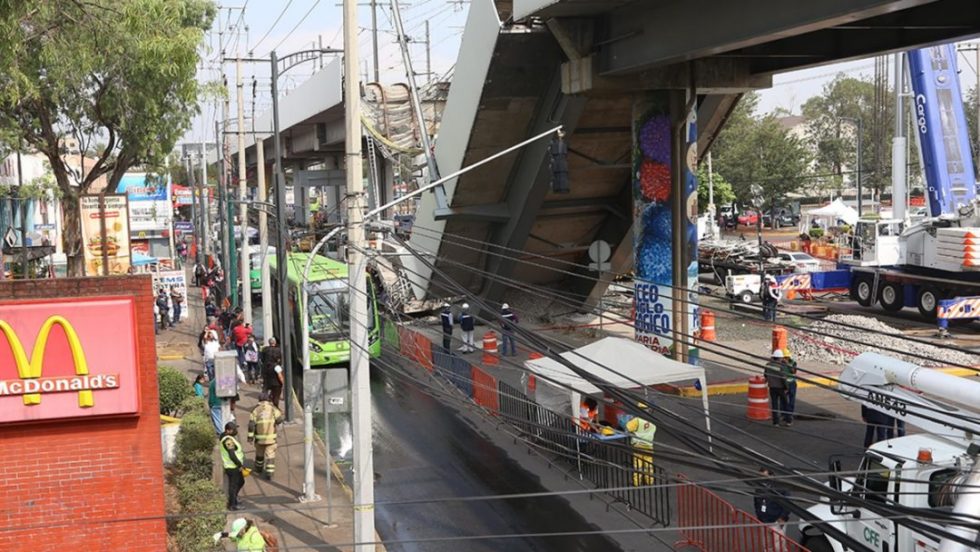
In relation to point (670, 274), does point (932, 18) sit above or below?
above

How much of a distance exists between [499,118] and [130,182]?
32.7 metres

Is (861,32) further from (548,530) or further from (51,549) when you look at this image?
(51,549)

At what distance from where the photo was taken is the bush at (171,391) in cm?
Answer: 1984

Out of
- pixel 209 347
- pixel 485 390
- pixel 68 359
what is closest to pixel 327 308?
pixel 209 347

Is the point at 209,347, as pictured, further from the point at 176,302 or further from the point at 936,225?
the point at 936,225

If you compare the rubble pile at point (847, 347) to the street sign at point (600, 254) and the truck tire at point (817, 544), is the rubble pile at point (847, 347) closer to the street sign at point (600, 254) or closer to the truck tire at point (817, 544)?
the street sign at point (600, 254)

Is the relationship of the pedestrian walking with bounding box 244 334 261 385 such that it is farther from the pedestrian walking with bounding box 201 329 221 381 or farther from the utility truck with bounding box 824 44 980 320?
the utility truck with bounding box 824 44 980 320

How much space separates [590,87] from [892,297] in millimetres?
17476

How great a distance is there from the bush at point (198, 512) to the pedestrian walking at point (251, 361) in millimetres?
11340

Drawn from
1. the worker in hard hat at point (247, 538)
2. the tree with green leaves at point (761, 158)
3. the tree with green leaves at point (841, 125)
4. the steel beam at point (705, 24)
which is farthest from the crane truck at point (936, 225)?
the tree with green leaves at point (841, 125)

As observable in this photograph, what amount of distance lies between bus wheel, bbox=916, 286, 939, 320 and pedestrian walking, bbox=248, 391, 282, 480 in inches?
913

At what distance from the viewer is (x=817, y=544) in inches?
454

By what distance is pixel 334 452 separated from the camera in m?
19.6

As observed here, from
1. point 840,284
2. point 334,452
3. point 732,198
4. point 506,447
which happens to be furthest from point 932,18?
point 732,198
